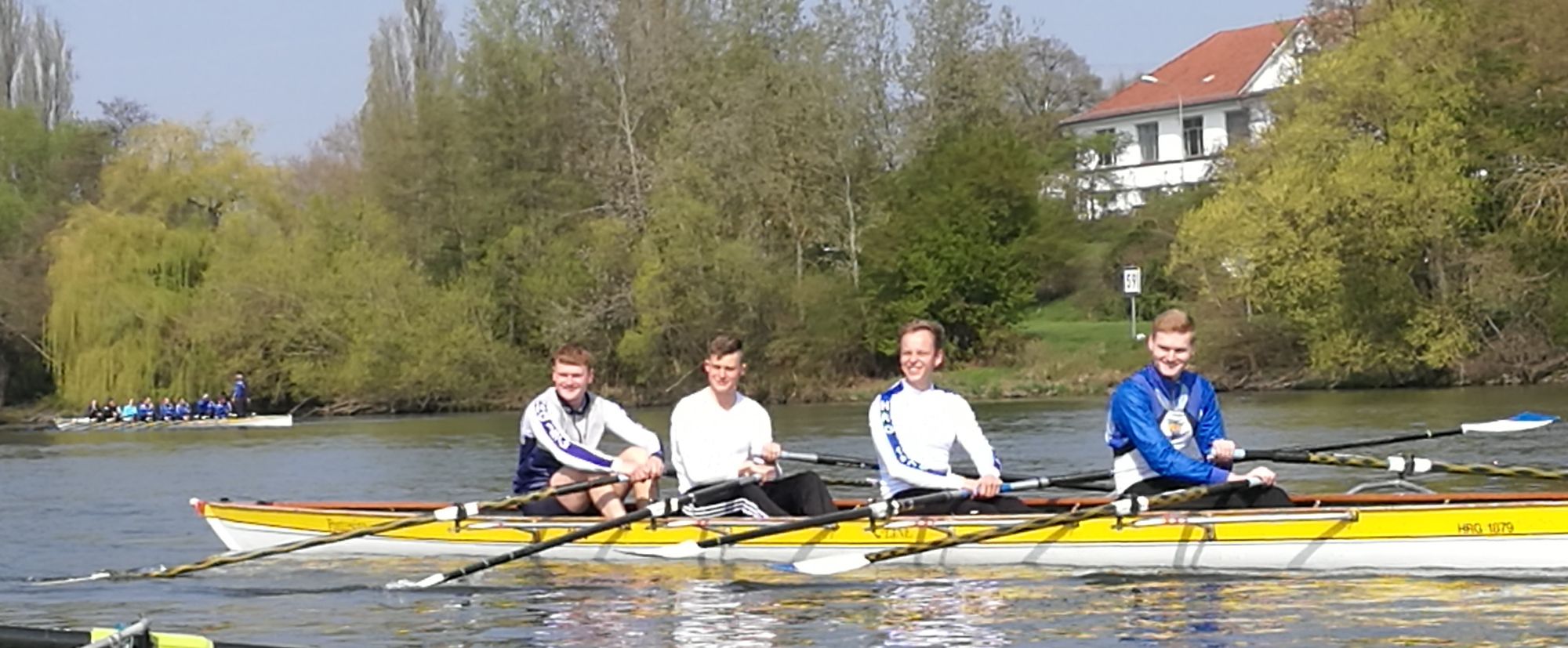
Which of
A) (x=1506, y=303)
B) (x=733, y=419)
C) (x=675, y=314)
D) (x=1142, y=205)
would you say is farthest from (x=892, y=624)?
(x=1142, y=205)

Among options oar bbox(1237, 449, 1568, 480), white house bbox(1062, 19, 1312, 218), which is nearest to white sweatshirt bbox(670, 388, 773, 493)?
oar bbox(1237, 449, 1568, 480)

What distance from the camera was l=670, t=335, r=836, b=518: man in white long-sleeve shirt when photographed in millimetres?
13047

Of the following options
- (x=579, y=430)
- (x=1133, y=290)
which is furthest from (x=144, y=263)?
(x=579, y=430)

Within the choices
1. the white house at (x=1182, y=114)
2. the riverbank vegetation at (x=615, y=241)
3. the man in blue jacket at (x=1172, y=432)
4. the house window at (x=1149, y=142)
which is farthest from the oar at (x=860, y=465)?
the house window at (x=1149, y=142)

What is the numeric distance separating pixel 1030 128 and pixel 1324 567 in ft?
184

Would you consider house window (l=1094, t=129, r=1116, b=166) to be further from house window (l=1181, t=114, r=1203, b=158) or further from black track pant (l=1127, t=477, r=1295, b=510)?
black track pant (l=1127, t=477, r=1295, b=510)

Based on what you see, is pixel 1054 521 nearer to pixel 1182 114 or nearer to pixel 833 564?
pixel 833 564

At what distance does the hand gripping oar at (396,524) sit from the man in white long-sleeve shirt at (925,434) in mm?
2126

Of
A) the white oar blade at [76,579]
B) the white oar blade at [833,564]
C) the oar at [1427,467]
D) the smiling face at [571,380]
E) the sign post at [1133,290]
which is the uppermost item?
the sign post at [1133,290]

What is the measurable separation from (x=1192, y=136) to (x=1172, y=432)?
202ft

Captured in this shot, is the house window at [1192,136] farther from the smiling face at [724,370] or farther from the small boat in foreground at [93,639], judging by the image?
the small boat in foreground at [93,639]

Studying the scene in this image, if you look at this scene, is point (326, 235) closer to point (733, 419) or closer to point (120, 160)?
point (120, 160)

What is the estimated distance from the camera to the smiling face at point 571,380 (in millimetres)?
13539

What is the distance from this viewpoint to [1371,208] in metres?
39.8
